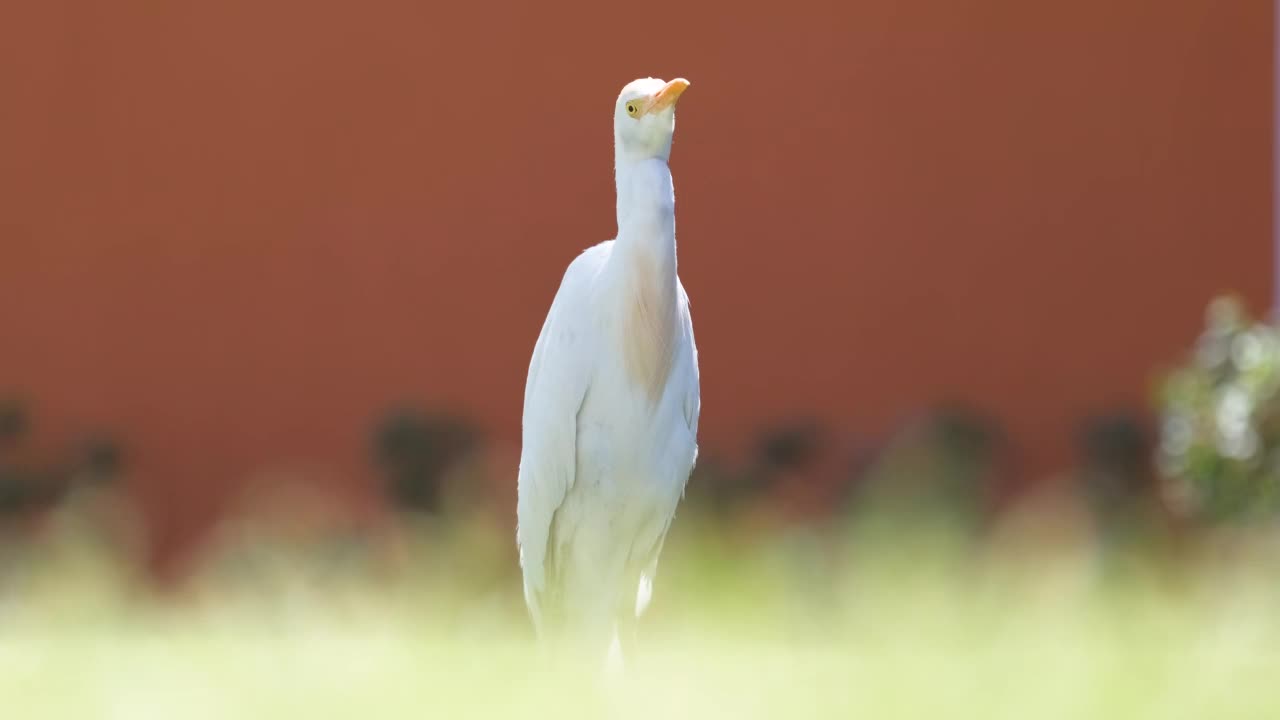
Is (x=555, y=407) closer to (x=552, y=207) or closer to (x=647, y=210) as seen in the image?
(x=647, y=210)

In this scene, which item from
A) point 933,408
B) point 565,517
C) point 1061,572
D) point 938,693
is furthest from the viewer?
point 933,408

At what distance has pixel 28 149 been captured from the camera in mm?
6316

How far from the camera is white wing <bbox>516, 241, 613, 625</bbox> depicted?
261 centimetres

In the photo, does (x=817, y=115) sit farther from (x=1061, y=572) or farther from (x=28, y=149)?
(x=1061, y=572)

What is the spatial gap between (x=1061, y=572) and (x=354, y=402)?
4716 millimetres

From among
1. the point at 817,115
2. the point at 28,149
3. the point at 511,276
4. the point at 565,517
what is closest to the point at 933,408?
the point at 817,115

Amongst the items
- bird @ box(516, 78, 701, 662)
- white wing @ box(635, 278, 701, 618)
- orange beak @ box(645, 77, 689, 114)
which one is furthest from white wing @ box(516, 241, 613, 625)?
orange beak @ box(645, 77, 689, 114)

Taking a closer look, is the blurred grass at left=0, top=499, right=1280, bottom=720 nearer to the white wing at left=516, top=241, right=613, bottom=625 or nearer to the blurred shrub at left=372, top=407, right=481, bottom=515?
the white wing at left=516, top=241, right=613, bottom=625

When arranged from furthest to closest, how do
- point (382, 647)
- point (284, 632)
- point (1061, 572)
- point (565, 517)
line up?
point (565, 517) → point (1061, 572) → point (284, 632) → point (382, 647)

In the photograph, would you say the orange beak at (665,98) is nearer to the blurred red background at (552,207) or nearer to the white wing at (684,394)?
the white wing at (684,394)

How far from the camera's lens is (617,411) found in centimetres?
259

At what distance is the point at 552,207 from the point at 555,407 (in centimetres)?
375

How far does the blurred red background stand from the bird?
3.55m

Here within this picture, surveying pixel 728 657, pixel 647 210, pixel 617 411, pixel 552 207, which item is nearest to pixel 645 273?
pixel 647 210
